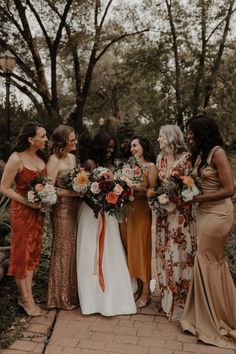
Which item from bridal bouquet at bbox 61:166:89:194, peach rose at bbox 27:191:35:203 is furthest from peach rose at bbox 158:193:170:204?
peach rose at bbox 27:191:35:203

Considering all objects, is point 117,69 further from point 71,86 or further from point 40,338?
point 40,338

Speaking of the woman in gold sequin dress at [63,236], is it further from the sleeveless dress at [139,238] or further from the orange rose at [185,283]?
the orange rose at [185,283]

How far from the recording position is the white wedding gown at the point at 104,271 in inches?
202

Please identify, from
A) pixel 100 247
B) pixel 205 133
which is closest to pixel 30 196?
pixel 100 247

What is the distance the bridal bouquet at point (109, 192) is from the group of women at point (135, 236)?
174 mm

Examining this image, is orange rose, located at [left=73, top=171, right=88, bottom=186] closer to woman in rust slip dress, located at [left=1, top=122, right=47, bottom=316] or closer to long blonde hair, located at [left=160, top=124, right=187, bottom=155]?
woman in rust slip dress, located at [left=1, top=122, right=47, bottom=316]

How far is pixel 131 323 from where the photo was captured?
16.0ft

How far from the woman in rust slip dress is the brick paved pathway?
582 mm

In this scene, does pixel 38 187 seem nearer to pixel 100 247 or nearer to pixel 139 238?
pixel 100 247

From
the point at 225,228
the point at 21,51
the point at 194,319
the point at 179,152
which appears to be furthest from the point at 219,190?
the point at 21,51

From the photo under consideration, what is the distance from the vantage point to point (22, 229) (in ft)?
16.0

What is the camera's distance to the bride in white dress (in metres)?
5.13

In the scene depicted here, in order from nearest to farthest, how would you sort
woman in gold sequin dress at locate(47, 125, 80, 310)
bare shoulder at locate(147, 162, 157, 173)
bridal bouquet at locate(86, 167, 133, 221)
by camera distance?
bridal bouquet at locate(86, 167, 133, 221) → woman in gold sequin dress at locate(47, 125, 80, 310) → bare shoulder at locate(147, 162, 157, 173)

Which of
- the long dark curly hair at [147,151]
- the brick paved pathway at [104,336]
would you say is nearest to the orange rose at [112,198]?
the long dark curly hair at [147,151]
